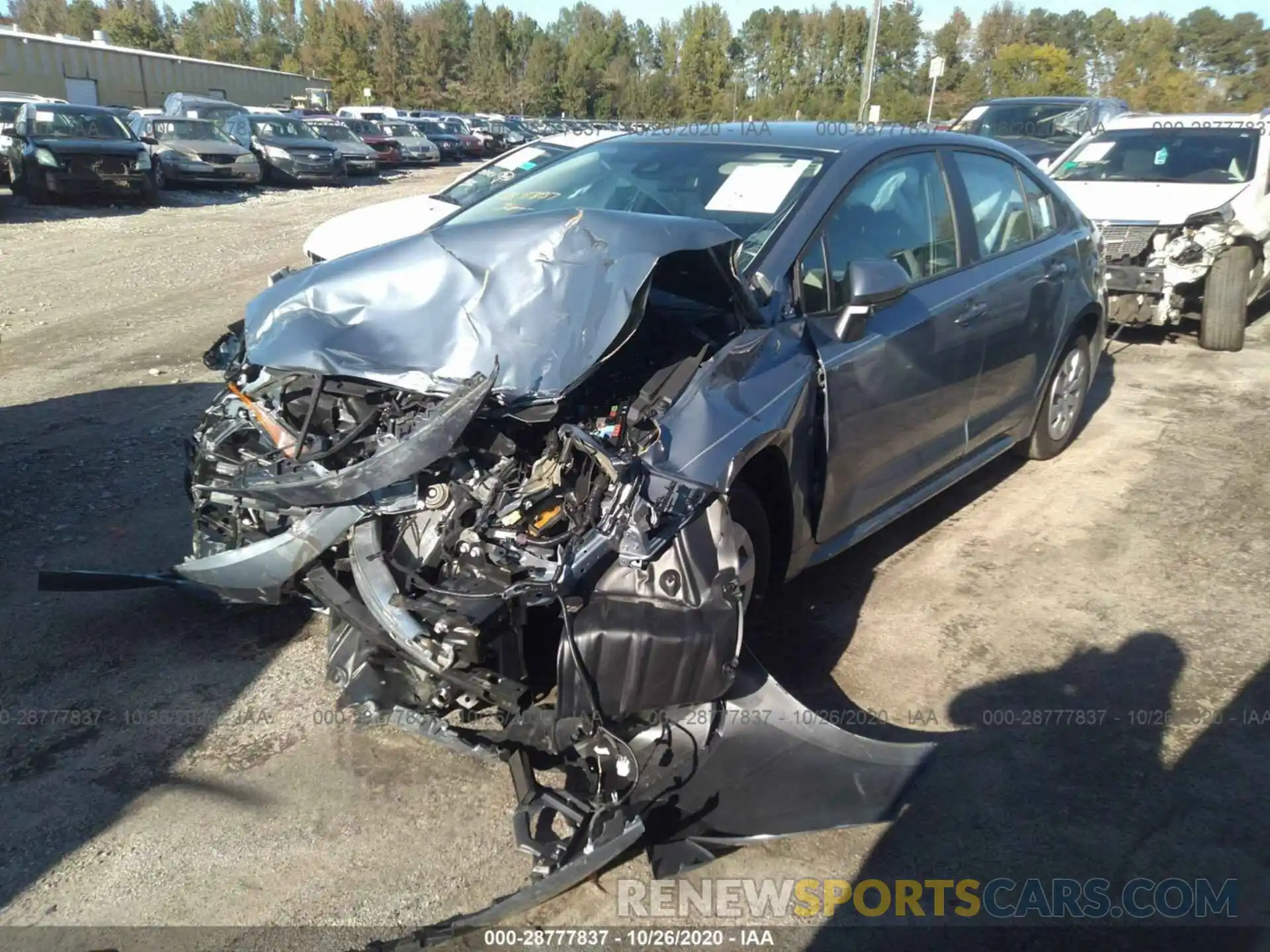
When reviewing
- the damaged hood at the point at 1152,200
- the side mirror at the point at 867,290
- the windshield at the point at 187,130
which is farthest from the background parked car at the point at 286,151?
the side mirror at the point at 867,290

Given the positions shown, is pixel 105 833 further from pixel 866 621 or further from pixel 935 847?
pixel 866 621

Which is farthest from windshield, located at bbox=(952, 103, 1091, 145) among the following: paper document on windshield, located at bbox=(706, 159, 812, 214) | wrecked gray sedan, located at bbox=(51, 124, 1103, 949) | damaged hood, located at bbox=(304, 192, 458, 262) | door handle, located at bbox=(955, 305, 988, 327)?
wrecked gray sedan, located at bbox=(51, 124, 1103, 949)

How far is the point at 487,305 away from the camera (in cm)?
319

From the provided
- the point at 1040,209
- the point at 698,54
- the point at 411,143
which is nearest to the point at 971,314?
the point at 1040,209

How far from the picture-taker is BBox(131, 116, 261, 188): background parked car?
20.1m

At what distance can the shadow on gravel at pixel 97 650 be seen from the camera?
301 centimetres

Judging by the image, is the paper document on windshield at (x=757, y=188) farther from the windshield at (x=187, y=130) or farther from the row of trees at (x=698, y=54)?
the row of trees at (x=698, y=54)

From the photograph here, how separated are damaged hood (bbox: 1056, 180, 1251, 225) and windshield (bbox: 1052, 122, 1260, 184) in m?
0.20

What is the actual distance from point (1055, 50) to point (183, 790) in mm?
54695

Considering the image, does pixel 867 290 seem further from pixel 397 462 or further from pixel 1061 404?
pixel 1061 404

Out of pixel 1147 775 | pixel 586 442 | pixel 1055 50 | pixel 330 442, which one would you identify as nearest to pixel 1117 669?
pixel 1147 775

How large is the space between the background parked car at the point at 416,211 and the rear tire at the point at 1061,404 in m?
2.85

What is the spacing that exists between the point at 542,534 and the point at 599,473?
0.79ft

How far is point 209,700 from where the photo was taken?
11.4 feet
